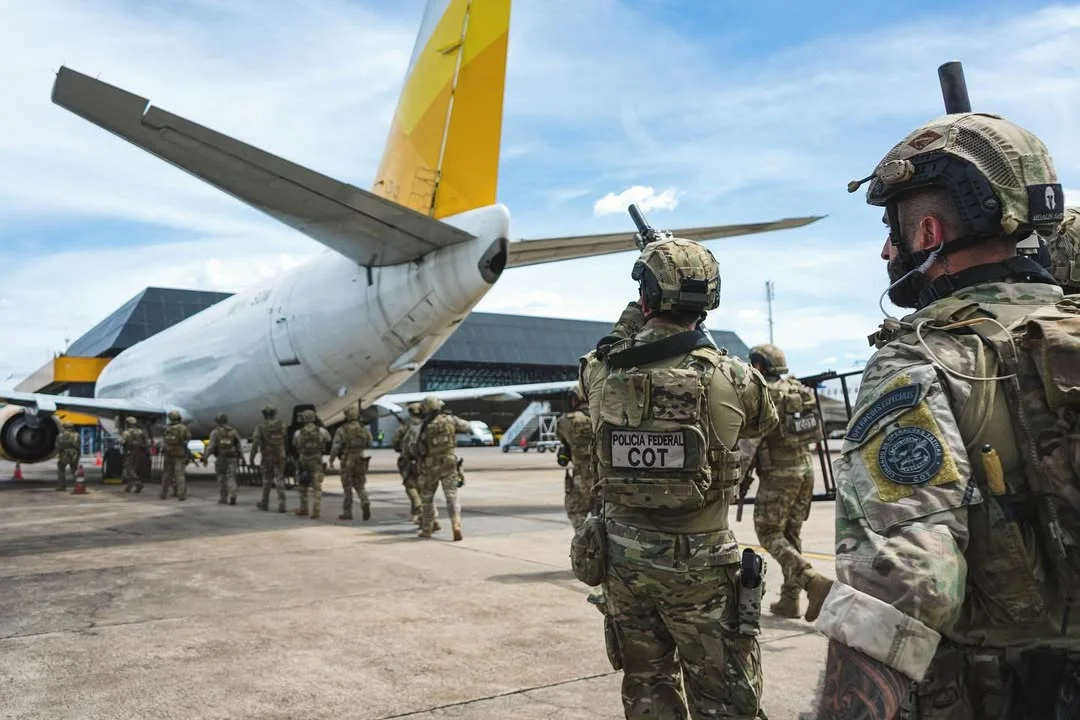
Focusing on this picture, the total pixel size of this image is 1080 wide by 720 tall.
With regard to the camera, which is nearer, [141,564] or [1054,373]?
[1054,373]

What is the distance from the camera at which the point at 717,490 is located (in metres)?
3.12

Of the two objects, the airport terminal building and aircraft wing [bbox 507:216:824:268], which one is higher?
the airport terminal building

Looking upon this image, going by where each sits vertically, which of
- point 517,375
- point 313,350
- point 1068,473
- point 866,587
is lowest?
point 866,587

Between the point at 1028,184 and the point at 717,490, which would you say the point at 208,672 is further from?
the point at 1028,184

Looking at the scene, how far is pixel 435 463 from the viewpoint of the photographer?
32.7ft

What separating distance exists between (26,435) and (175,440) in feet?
19.6

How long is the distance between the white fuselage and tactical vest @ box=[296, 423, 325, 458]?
4.42 ft

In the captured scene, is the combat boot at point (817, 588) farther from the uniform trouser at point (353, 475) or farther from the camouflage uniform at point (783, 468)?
the uniform trouser at point (353, 475)

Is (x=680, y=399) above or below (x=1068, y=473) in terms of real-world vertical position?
above

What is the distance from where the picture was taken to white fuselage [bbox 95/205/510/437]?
36.2ft

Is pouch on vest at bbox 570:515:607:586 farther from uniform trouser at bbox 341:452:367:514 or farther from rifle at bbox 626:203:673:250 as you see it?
uniform trouser at bbox 341:452:367:514

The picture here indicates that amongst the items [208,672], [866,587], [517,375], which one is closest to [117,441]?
[208,672]

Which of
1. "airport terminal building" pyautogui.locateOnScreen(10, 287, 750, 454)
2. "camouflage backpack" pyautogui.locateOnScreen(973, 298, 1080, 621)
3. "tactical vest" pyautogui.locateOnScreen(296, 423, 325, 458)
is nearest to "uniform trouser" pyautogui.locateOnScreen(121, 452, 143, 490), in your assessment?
"tactical vest" pyautogui.locateOnScreen(296, 423, 325, 458)

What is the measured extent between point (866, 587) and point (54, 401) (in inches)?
794
